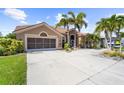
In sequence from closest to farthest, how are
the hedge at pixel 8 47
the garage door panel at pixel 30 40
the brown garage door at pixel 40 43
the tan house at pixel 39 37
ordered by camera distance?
the hedge at pixel 8 47, the tan house at pixel 39 37, the garage door panel at pixel 30 40, the brown garage door at pixel 40 43

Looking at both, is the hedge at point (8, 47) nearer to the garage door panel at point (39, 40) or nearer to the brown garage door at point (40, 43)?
the brown garage door at point (40, 43)

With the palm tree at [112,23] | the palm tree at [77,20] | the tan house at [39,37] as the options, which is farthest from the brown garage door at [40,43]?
the palm tree at [112,23]

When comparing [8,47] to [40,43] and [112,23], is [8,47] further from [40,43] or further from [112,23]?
[112,23]

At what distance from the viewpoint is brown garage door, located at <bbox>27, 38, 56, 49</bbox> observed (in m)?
21.8

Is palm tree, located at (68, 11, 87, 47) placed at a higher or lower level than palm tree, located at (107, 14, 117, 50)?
higher

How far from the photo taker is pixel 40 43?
23.0m

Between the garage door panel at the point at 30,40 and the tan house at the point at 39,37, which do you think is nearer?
the tan house at the point at 39,37

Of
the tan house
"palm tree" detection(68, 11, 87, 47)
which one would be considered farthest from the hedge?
"palm tree" detection(68, 11, 87, 47)

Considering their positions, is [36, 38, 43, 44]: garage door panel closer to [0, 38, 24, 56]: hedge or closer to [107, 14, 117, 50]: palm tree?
[0, 38, 24, 56]: hedge

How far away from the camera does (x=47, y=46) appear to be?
79.2 feet

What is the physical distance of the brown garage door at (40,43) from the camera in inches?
857
